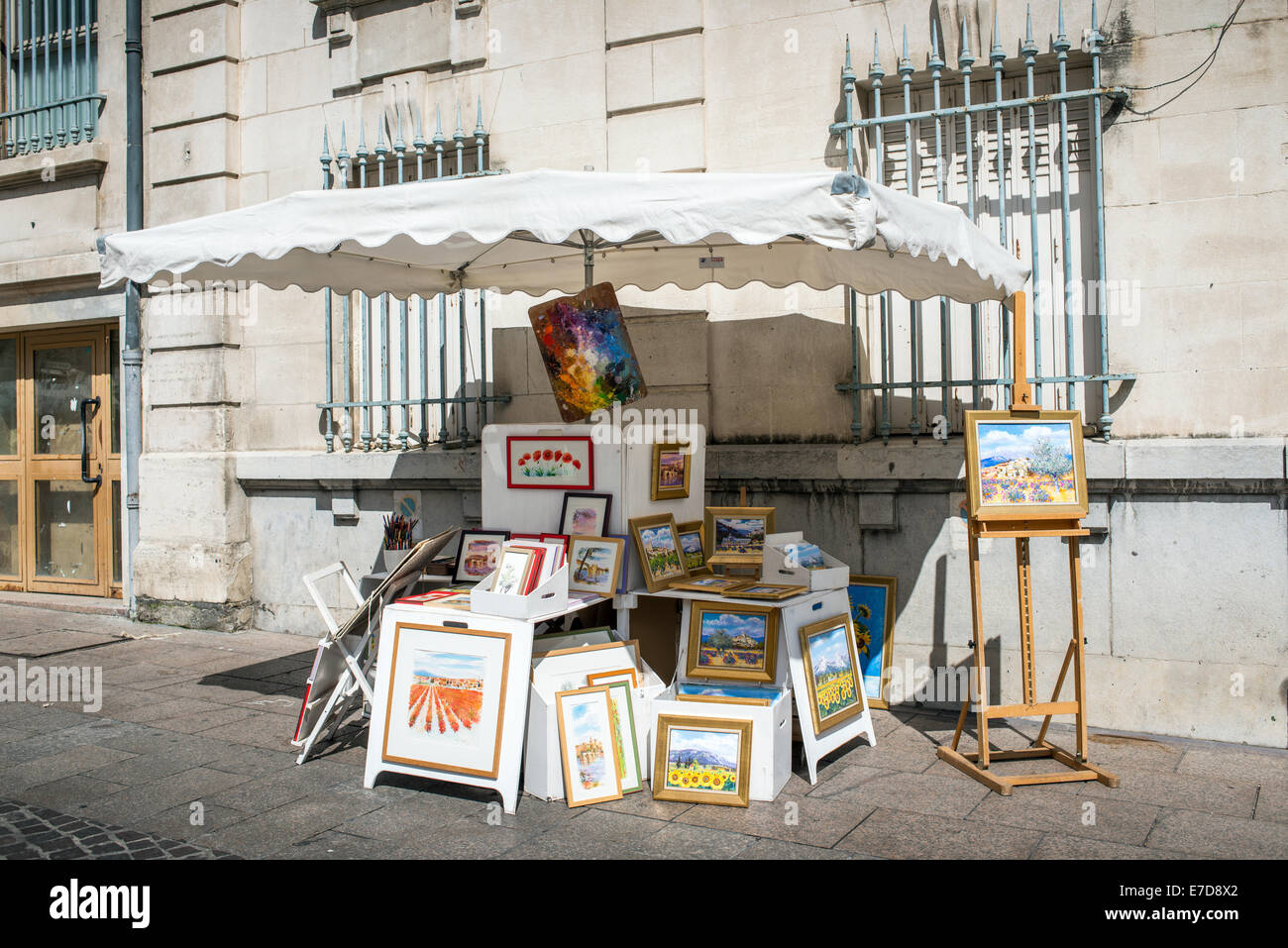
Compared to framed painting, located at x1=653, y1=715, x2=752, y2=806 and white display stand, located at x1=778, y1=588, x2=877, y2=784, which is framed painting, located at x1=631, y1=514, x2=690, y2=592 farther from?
framed painting, located at x1=653, y1=715, x2=752, y2=806

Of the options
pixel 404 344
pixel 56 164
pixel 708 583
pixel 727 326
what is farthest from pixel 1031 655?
pixel 56 164

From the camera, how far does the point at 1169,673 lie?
5.51 meters

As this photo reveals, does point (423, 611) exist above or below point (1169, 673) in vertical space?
above

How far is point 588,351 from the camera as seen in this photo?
535 centimetres

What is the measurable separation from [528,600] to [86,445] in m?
6.65

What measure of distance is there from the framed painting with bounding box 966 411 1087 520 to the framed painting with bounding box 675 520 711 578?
1.47 metres

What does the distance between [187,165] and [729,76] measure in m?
4.72

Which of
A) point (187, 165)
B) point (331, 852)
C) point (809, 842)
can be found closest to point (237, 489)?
point (187, 165)

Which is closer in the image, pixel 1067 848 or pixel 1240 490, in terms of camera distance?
pixel 1067 848

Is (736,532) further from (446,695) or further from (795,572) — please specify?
(446,695)
